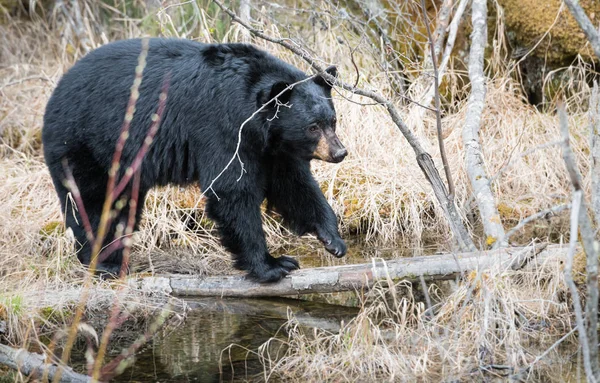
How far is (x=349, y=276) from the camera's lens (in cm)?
491

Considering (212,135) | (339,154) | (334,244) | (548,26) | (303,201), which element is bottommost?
Result: (334,244)

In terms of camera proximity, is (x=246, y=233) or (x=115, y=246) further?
(x=115, y=246)

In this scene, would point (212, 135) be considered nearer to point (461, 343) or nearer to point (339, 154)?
point (339, 154)

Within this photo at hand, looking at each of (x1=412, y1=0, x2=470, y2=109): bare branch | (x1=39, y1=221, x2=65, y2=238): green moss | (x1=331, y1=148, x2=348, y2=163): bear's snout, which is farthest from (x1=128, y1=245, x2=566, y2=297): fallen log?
(x1=412, y1=0, x2=470, y2=109): bare branch

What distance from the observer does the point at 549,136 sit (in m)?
7.68

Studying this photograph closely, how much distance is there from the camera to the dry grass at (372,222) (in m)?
4.24

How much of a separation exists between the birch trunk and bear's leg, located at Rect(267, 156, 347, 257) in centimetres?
105

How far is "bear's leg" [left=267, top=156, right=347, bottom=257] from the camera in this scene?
5479 millimetres

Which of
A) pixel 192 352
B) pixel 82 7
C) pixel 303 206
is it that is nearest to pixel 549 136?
pixel 303 206

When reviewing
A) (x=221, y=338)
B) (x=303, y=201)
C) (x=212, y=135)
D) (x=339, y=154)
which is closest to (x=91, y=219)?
(x=212, y=135)

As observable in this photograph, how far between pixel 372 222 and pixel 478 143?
1.42 m

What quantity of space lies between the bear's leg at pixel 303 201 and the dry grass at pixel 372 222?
61cm

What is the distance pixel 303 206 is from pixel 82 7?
20.2 ft

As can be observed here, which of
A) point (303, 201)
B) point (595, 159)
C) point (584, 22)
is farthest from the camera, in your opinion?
point (303, 201)
